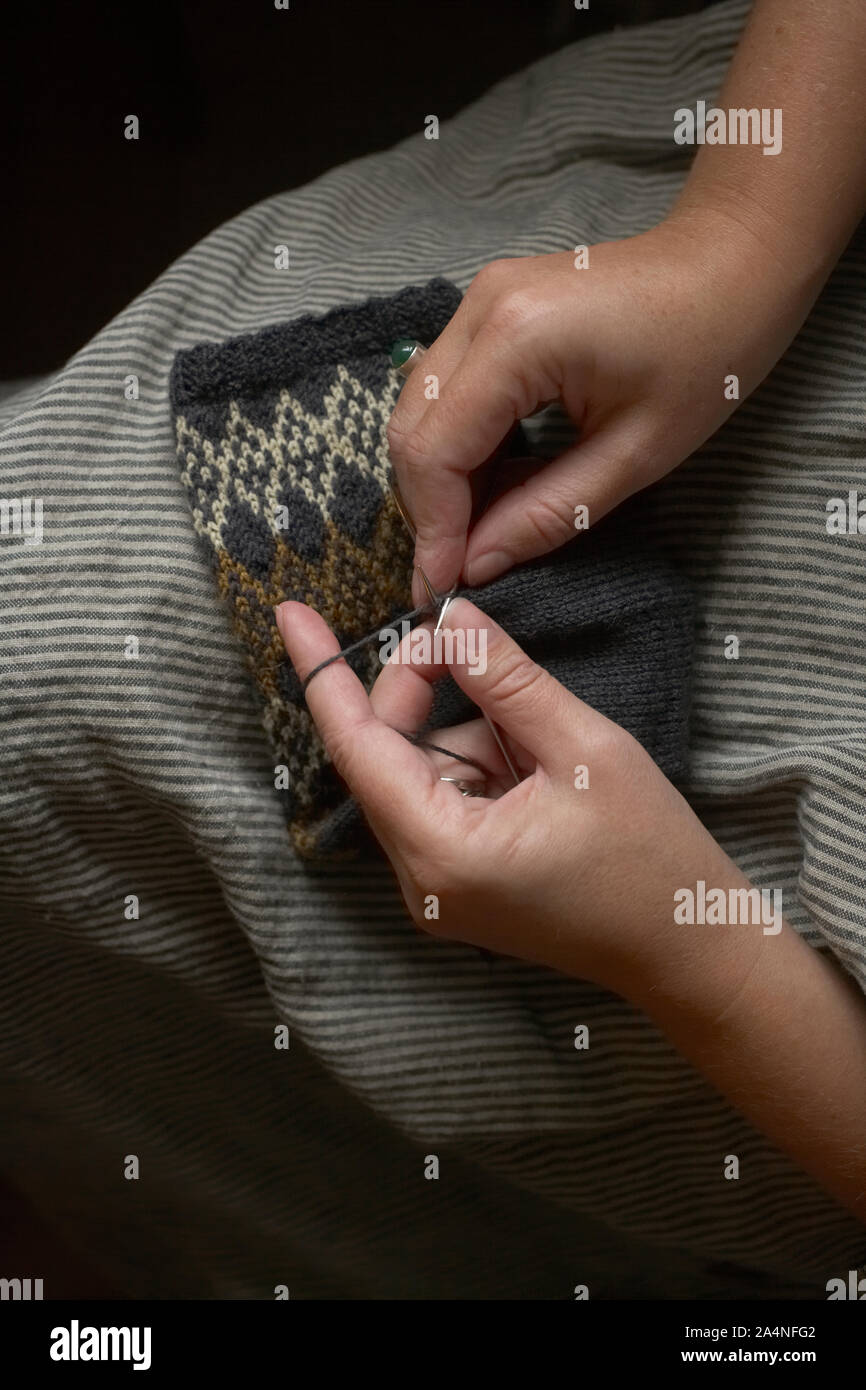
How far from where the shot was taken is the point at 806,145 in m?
0.60

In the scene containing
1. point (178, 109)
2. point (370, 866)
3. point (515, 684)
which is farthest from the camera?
point (178, 109)

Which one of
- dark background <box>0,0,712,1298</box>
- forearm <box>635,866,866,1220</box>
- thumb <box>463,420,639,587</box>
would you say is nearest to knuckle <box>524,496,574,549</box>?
thumb <box>463,420,639,587</box>

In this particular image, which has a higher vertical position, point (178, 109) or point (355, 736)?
point (178, 109)

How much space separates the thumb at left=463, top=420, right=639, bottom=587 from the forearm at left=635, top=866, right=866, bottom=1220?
219 millimetres

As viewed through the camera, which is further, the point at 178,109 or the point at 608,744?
the point at 178,109

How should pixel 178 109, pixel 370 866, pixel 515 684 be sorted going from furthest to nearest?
1. pixel 178 109
2. pixel 370 866
3. pixel 515 684

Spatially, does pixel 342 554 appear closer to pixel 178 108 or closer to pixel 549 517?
pixel 549 517

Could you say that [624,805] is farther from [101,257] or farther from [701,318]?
[101,257]

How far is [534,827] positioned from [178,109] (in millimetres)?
1096

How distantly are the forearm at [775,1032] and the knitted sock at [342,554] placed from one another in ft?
0.37

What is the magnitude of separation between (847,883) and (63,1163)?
718 millimetres

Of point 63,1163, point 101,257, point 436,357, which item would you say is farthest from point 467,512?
point 101,257

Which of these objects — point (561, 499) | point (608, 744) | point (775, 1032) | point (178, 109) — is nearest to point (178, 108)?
point (178, 109)

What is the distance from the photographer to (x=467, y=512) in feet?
1.93
